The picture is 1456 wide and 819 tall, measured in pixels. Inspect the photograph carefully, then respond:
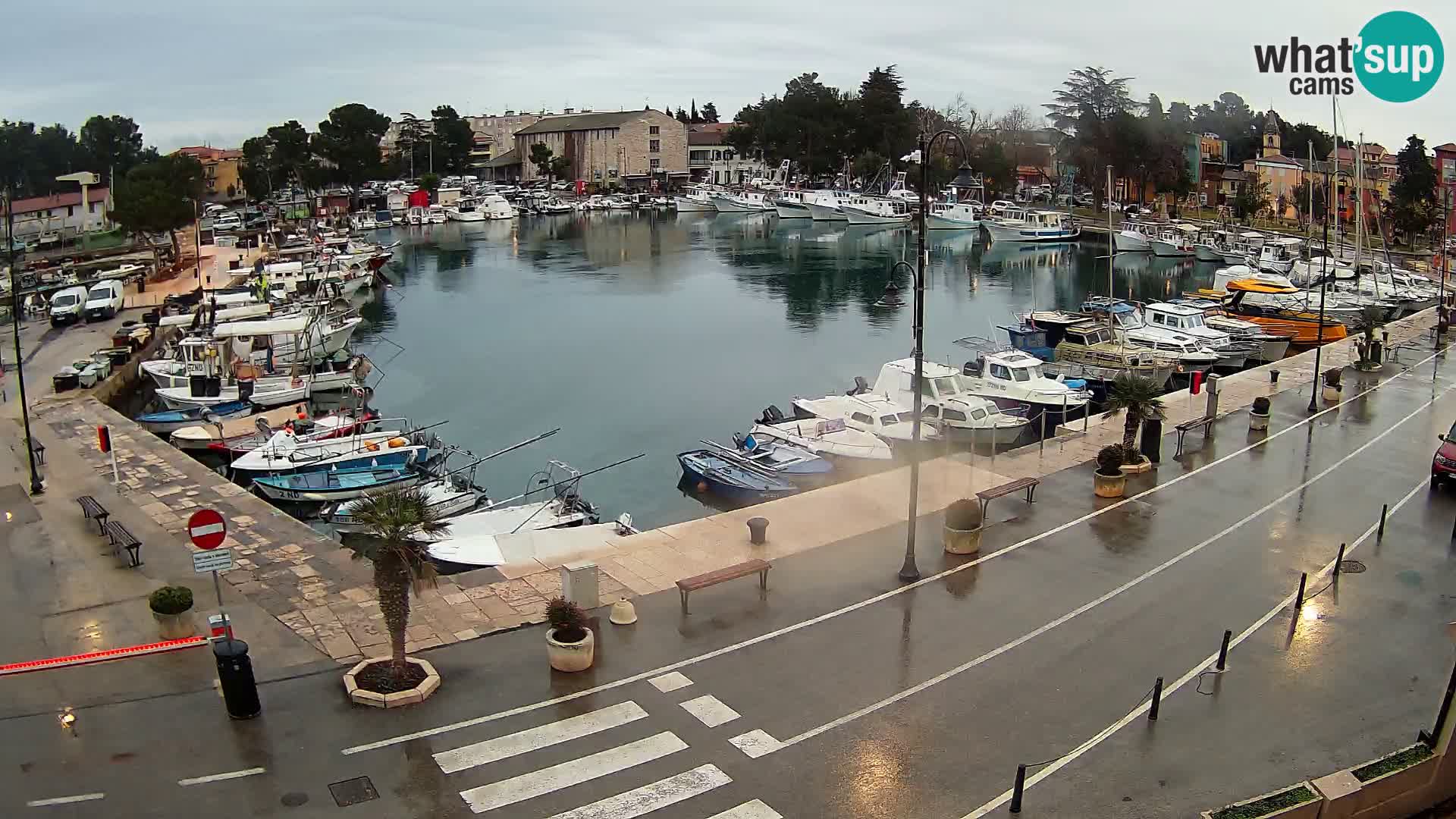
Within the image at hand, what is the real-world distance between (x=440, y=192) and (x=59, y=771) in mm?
137588

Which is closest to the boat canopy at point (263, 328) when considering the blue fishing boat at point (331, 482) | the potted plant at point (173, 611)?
the blue fishing boat at point (331, 482)

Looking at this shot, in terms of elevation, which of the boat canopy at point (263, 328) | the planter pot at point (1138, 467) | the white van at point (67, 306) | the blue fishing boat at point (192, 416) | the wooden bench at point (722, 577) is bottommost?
the wooden bench at point (722, 577)

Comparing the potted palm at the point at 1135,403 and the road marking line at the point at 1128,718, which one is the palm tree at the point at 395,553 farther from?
the potted palm at the point at 1135,403

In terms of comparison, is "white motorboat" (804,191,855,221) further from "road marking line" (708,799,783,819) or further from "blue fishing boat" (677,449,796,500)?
"road marking line" (708,799,783,819)

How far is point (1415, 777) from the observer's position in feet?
38.5

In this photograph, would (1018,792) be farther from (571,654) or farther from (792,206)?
(792,206)

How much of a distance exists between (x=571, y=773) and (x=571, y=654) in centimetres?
246

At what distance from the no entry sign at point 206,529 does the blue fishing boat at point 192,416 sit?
77.1 ft

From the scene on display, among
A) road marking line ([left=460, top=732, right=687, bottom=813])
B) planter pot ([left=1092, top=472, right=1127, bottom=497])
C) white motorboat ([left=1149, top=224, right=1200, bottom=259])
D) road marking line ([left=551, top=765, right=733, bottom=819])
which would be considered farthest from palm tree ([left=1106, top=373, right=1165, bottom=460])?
white motorboat ([left=1149, top=224, right=1200, bottom=259])

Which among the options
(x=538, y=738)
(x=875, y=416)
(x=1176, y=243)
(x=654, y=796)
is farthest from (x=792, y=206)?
(x=654, y=796)

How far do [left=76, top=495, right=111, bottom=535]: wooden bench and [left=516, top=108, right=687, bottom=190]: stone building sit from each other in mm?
148224

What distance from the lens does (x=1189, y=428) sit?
86.7ft

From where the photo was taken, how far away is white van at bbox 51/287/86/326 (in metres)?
52.4

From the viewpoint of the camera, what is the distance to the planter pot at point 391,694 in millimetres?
13523
